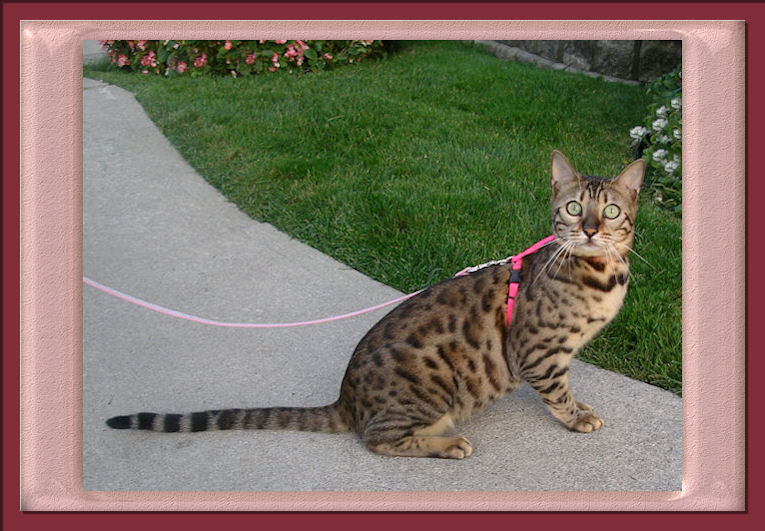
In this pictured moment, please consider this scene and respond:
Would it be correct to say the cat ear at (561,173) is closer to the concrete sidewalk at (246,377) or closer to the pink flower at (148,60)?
the concrete sidewalk at (246,377)

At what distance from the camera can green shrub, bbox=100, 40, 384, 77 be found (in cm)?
890

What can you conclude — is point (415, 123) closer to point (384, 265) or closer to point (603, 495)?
point (384, 265)

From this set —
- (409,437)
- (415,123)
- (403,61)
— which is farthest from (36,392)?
(403,61)

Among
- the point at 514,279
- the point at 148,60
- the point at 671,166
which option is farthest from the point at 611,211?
the point at 148,60

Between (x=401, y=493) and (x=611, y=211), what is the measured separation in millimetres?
1479

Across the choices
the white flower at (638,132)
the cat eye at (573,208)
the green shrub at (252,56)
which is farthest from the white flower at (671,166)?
the green shrub at (252,56)

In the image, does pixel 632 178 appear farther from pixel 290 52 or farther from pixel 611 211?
pixel 290 52

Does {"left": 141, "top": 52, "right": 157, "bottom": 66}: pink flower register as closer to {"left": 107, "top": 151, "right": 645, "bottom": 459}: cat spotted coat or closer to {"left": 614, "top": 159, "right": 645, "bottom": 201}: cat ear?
{"left": 107, "top": 151, "right": 645, "bottom": 459}: cat spotted coat

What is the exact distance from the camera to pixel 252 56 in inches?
349

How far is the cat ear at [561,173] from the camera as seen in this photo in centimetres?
347

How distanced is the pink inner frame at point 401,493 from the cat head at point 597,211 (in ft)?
0.97

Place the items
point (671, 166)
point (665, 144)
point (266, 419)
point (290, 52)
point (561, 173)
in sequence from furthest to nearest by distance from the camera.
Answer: point (290, 52) → point (665, 144) → point (671, 166) → point (266, 419) → point (561, 173)

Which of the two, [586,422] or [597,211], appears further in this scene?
[586,422]

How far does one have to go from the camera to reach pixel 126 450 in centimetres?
391
